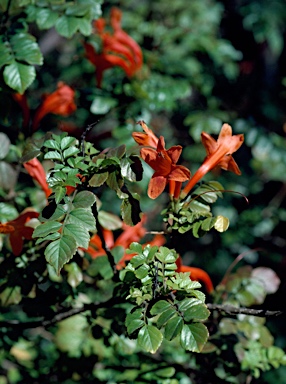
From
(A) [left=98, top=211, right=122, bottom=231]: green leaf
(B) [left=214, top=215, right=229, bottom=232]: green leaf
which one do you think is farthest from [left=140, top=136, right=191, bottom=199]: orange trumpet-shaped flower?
(A) [left=98, top=211, right=122, bottom=231]: green leaf

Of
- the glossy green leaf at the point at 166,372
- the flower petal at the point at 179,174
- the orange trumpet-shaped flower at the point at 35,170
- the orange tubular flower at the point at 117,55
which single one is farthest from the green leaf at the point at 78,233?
the orange tubular flower at the point at 117,55

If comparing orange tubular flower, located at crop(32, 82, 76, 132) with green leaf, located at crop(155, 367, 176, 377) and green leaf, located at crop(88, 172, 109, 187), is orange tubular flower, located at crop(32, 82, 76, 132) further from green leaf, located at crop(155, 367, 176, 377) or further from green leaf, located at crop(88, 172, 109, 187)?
green leaf, located at crop(155, 367, 176, 377)

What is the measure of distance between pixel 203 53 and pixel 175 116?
1.99 ft

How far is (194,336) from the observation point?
94 cm

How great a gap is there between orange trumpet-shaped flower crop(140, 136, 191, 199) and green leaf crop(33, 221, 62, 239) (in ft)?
0.67

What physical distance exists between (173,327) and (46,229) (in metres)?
0.30

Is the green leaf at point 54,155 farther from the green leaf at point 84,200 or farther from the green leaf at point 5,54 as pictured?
the green leaf at point 5,54

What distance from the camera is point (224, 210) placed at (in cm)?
294

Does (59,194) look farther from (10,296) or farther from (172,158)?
(10,296)

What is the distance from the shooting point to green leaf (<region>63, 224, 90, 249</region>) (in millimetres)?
969

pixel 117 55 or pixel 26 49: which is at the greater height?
pixel 26 49

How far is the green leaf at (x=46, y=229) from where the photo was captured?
97cm

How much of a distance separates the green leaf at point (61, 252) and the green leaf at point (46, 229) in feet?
0.08

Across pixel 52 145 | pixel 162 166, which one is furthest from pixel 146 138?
pixel 52 145
